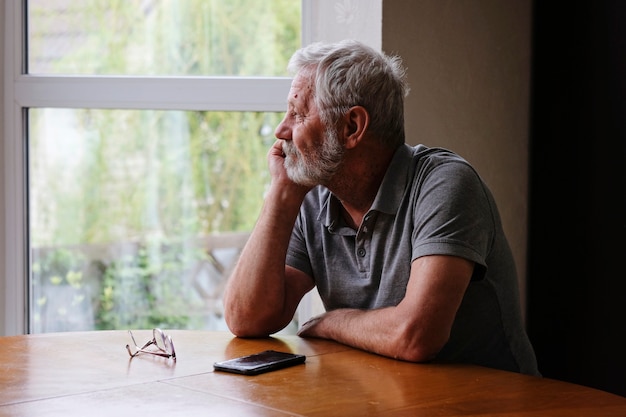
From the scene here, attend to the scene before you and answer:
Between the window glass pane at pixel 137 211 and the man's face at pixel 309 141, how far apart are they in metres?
0.82

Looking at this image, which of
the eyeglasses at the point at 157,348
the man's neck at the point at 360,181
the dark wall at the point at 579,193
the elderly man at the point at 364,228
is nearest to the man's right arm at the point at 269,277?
the elderly man at the point at 364,228

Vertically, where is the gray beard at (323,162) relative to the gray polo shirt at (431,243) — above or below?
above

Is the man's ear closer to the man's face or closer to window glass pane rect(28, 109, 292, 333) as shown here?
the man's face

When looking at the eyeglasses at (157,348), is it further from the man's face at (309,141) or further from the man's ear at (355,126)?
the man's ear at (355,126)

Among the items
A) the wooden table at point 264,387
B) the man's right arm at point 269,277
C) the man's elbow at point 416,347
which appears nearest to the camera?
the wooden table at point 264,387

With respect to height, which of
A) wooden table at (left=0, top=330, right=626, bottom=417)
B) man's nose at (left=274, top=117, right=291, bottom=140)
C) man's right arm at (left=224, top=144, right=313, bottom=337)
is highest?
man's nose at (left=274, top=117, right=291, bottom=140)

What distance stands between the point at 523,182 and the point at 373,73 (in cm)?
96

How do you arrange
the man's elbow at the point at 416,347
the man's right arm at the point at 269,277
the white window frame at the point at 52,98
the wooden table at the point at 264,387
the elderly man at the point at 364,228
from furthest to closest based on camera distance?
the white window frame at the point at 52,98 < the man's right arm at the point at 269,277 < the elderly man at the point at 364,228 < the man's elbow at the point at 416,347 < the wooden table at the point at 264,387

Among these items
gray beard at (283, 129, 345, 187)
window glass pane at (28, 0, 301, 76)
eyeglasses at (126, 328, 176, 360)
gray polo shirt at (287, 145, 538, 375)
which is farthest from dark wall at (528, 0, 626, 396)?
eyeglasses at (126, 328, 176, 360)

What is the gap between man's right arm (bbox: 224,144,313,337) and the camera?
207 cm

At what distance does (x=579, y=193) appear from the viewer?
2.69m

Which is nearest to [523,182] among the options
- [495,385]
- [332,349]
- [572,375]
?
[572,375]

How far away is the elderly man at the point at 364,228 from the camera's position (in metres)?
1.89

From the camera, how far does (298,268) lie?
219 cm
